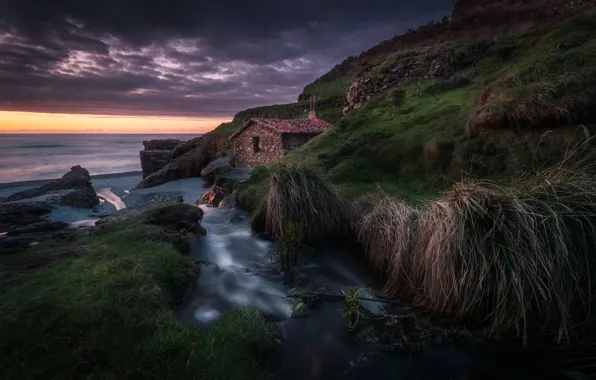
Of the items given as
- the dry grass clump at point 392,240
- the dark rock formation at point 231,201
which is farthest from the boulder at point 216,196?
the dry grass clump at point 392,240

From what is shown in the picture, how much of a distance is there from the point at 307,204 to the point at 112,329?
5.59m

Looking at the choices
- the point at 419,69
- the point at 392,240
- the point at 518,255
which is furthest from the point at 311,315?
the point at 419,69

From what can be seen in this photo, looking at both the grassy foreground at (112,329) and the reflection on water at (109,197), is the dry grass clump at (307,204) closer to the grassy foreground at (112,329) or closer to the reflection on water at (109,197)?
the grassy foreground at (112,329)

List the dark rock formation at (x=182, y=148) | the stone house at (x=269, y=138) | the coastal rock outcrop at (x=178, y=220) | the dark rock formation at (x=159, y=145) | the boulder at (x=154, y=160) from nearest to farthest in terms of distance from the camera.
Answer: the coastal rock outcrop at (x=178, y=220) < the stone house at (x=269, y=138) < the dark rock formation at (x=182, y=148) < the boulder at (x=154, y=160) < the dark rock formation at (x=159, y=145)

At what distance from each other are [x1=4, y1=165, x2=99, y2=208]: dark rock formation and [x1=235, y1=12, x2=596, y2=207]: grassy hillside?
14.4 metres

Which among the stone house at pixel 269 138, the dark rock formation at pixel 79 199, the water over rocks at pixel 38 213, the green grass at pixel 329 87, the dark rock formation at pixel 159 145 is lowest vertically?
the dark rock formation at pixel 79 199

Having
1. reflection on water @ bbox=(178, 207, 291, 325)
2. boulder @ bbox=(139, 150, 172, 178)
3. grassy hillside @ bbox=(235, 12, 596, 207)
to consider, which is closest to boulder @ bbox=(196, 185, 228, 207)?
grassy hillside @ bbox=(235, 12, 596, 207)

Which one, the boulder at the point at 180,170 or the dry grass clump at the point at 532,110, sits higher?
the dry grass clump at the point at 532,110

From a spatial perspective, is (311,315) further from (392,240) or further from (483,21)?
(483,21)

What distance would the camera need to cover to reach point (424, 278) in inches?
243

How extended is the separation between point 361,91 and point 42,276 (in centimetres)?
2314

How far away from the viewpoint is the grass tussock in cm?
464

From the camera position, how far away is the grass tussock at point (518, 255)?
15.2 ft

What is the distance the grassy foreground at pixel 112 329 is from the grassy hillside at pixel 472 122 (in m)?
6.03
